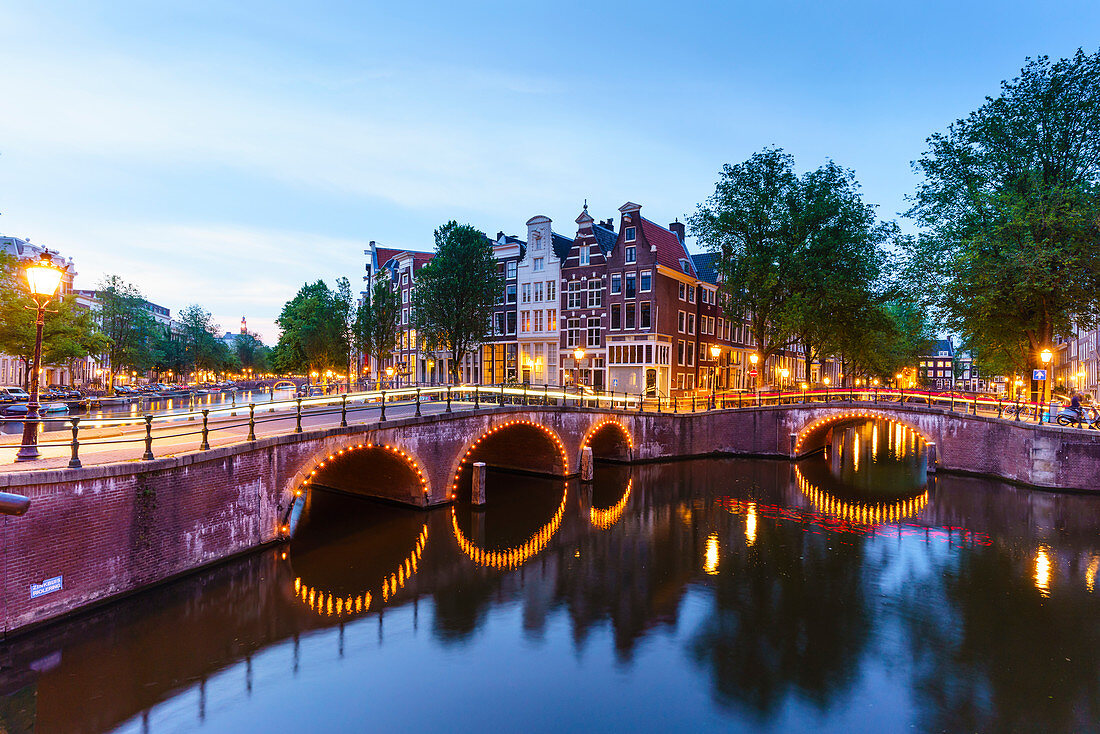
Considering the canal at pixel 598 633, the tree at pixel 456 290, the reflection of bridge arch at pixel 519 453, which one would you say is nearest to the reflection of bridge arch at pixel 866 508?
the canal at pixel 598 633

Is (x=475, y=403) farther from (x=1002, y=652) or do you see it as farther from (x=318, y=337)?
(x=318, y=337)

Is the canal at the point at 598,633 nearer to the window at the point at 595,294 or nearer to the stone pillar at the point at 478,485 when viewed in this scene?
the stone pillar at the point at 478,485

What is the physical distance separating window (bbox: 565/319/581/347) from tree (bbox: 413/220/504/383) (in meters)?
8.07

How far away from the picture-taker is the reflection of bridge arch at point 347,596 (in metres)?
13.5

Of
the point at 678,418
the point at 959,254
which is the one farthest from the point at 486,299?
the point at 959,254

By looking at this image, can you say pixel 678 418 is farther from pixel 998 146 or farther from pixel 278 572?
pixel 278 572

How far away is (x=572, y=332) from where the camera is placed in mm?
49750

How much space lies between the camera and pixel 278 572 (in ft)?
50.1

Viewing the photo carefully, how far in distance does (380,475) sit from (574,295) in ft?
98.1

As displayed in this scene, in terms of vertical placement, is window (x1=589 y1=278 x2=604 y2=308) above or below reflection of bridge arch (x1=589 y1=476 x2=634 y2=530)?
above

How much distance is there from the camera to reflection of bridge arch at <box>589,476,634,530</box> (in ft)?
71.7

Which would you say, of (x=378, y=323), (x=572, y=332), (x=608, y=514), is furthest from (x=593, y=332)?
(x=608, y=514)

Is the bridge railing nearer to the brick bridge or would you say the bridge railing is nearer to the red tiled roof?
the brick bridge

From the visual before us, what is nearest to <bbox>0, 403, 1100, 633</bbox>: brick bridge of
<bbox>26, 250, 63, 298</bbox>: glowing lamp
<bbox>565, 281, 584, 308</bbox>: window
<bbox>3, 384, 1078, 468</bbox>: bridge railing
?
<bbox>3, 384, 1078, 468</bbox>: bridge railing
